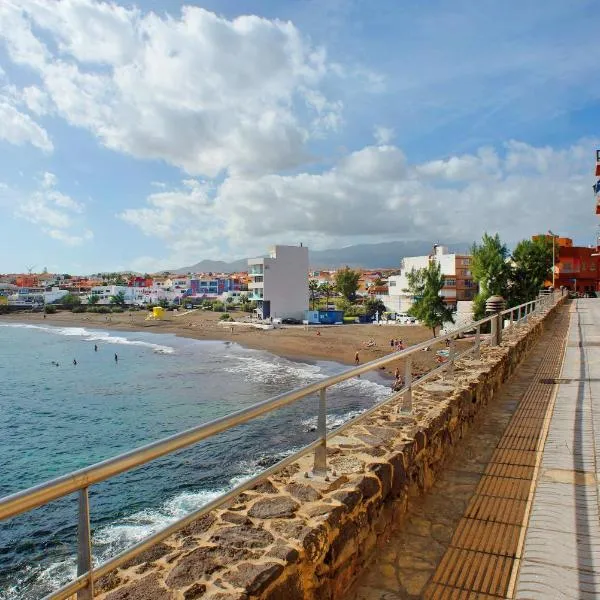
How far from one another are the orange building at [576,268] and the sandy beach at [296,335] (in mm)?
17943

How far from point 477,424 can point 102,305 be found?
12389cm

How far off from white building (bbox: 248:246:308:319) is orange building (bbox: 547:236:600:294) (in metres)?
37.9

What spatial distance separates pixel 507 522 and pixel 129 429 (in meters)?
22.6

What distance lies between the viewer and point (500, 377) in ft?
28.2

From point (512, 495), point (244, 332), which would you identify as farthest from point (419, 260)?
point (512, 495)

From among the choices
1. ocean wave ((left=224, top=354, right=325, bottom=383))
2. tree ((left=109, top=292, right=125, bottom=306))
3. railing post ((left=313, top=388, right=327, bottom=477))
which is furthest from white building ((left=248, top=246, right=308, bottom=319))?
railing post ((left=313, top=388, right=327, bottom=477))

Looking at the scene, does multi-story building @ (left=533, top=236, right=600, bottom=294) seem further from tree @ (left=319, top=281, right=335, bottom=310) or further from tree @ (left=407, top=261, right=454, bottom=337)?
tree @ (left=319, top=281, right=335, bottom=310)

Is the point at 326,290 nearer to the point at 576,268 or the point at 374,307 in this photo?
the point at 374,307

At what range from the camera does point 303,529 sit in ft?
9.35

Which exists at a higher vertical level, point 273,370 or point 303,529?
point 303,529

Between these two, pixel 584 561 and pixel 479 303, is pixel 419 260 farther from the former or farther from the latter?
pixel 584 561

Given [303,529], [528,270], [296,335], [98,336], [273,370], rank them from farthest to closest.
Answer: [98,336], [296,335], [528,270], [273,370], [303,529]

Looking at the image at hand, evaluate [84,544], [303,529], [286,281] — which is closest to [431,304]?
[286,281]

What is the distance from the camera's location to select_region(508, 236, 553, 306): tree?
45.3 metres
